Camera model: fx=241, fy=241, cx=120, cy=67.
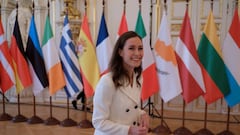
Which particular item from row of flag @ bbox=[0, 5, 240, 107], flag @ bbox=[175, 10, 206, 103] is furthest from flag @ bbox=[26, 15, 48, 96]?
flag @ bbox=[175, 10, 206, 103]

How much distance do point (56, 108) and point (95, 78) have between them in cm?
195

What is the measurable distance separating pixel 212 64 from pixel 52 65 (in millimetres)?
2234

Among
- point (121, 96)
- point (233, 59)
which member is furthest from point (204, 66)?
point (121, 96)

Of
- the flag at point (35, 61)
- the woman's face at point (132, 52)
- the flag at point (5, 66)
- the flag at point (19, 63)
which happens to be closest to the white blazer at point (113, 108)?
the woman's face at point (132, 52)

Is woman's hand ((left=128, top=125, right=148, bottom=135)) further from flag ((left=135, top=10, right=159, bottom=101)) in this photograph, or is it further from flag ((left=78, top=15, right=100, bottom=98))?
flag ((left=78, top=15, right=100, bottom=98))

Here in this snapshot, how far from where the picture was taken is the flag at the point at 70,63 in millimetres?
3518

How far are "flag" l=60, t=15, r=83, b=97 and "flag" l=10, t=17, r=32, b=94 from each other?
603 millimetres

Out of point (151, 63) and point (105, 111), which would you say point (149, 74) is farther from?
point (105, 111)

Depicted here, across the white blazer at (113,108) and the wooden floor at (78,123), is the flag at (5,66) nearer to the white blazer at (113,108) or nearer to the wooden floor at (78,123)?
the wooden floor at (78,123)

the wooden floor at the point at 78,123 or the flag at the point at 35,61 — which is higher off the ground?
the flag at the point at 35,61

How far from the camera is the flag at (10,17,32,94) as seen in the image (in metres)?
3.63

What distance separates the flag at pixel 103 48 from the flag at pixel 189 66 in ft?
3.18

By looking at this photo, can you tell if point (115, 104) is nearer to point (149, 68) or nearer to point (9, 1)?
point (149, 68)

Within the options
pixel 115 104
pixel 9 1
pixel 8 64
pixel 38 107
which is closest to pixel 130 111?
pixel 115 104
